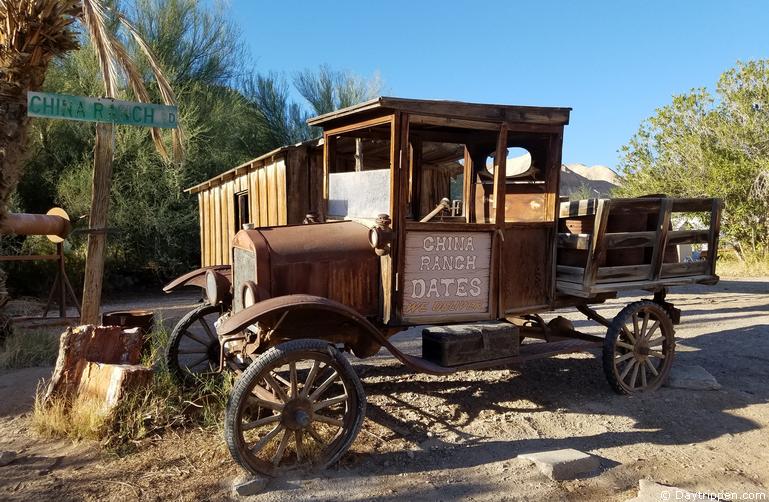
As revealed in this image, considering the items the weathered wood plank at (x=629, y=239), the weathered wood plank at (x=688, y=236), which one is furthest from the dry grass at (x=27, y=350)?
the weathered wood plank at (x=688, y=236)

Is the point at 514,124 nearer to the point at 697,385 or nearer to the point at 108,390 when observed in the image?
the point at 697,385

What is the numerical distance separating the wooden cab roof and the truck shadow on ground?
2.36m

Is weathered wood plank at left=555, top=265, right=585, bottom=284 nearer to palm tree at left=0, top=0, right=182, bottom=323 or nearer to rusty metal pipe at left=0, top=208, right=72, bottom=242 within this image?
palm tree at left=0, top=0, right=182, bottom=323

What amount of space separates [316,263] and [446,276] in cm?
106

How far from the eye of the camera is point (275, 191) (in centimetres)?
872

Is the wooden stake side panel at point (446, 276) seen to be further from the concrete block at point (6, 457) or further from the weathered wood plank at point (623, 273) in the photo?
the concrete block at point (6, 457)

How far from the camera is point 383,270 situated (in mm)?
4148

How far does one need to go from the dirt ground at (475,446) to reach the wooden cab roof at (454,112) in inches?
93.1

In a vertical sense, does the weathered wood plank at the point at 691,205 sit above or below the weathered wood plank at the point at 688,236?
above

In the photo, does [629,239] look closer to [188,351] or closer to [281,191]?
[188,351]

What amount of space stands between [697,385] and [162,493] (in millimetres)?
4664

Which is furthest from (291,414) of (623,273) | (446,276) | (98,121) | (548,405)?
(623,273)

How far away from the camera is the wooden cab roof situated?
4.00 m

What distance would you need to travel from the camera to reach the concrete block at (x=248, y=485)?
3.11m
